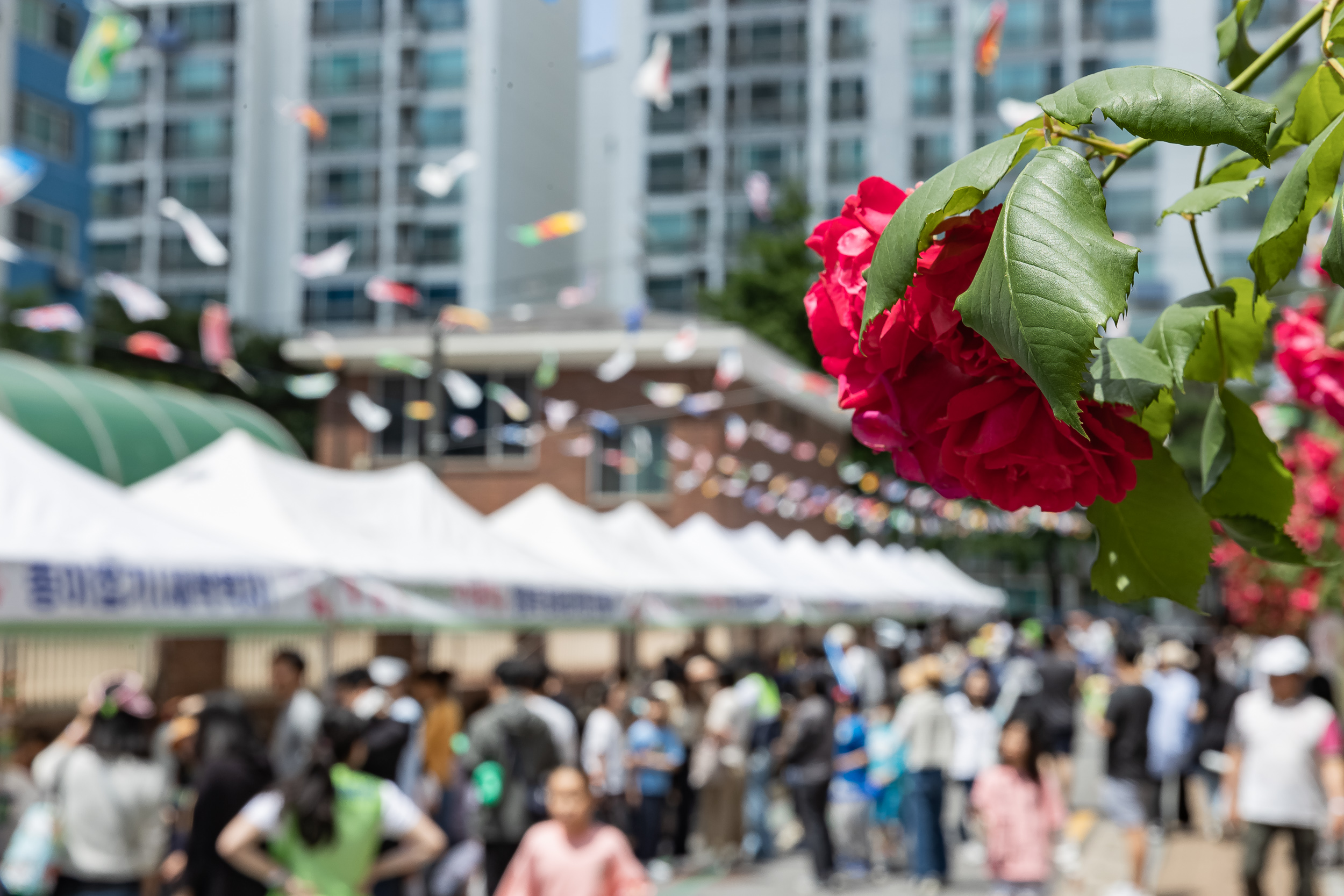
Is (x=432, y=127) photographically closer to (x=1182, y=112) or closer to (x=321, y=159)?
(x=321, y=159)

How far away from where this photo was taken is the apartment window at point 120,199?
2183 inches

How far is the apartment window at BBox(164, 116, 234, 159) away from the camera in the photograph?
54.3 metres

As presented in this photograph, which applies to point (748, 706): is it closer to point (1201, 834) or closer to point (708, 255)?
point (1201, 834)

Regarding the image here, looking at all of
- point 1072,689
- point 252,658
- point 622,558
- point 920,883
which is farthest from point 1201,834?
point 252,658

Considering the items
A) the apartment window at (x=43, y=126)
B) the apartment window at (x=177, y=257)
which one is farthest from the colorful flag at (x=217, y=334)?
the apartment window at (x=177, y=257)

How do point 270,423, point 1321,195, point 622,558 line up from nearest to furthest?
point 1321,195, point 622,558, point 270,423

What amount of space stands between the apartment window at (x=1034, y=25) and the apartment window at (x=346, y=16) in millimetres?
22804

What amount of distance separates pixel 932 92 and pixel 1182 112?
52823mm

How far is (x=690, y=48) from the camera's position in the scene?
53.6 metres

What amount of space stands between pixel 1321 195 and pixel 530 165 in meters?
51.4

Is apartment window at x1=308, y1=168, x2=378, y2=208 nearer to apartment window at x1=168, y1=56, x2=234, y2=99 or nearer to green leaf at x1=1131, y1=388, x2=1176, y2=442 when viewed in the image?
apartment window at x1=168, y1=56, x2=234, y2=99

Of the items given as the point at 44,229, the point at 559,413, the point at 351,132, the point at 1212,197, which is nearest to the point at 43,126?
the point at 44,229

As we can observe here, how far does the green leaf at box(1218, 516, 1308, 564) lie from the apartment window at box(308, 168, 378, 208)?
5364 cm

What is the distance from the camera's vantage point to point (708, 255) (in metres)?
53.1
